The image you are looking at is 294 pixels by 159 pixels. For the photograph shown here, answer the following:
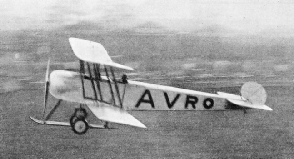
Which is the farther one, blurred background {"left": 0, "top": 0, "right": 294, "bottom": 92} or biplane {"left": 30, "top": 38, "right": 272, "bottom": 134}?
blurred background {"left": 0, "top": 0, "right": 294, "bottom": 92}

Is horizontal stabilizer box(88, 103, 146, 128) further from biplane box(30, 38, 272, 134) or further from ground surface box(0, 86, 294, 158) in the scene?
ground surface box(0, 86, 294, 158)

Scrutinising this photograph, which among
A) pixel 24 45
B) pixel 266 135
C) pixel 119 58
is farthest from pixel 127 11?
pixel 266 135

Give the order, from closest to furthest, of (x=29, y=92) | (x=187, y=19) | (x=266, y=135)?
1. (x=266, y=135)
2. (x=29, y=92)
3. (x=187, y=19)

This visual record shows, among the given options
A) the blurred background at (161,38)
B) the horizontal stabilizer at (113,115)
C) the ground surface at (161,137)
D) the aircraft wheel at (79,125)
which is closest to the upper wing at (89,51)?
the horizontal stabilizer at (113,115)

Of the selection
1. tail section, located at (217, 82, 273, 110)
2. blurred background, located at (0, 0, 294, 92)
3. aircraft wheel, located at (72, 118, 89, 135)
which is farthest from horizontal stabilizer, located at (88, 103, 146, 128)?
blurred background, located at (0, 0, 294, 92)

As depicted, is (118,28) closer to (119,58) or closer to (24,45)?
(119,58)

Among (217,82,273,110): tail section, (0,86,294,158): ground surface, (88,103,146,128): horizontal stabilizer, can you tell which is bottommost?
(0,86,294,158): ground surface

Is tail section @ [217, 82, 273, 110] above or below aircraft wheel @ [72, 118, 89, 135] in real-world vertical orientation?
above
